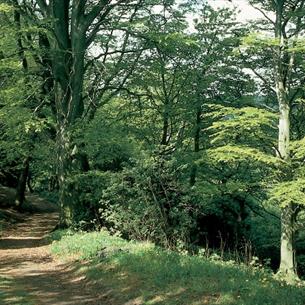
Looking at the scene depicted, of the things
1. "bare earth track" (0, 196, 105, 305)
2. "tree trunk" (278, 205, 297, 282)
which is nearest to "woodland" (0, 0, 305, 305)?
"tree trunk" (278, 205, 297, 282)

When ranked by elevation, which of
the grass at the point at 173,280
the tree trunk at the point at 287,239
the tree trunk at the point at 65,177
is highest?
Answer: the tree trunk at the point at 65,177

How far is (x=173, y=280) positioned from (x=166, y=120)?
15.6 meters

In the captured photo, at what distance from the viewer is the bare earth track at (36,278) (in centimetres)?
917

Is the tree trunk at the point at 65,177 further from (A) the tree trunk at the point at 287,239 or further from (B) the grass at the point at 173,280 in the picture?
(A) the tree trunk at the point at 287,239

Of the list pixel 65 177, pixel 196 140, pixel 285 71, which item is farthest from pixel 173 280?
pixel 196 140

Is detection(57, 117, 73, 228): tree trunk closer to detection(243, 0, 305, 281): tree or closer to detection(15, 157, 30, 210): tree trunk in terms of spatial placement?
detection(243, 0, 305, 281): tree

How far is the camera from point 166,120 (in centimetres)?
2375

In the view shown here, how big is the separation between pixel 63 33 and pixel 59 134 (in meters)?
4.12

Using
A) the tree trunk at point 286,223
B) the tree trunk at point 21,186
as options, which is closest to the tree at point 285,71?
the tree trunk at point 286,223

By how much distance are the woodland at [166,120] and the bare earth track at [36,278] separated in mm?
2024

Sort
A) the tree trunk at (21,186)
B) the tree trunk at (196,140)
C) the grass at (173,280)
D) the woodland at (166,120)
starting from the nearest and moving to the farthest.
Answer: the grass at (173,280) → the woodland at (166,120) → the tree trunk at (196,140) → the tree trunk at (21,186)

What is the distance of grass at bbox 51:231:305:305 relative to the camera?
739 centimetres

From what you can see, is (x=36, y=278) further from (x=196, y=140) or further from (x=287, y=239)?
(x=196, y=140)

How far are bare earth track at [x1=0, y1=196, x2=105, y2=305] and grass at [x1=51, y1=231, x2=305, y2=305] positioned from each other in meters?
0.42
